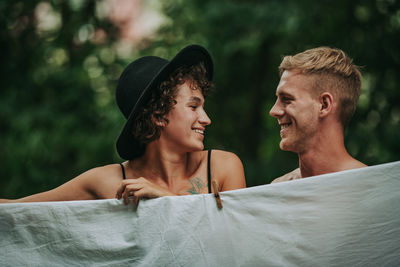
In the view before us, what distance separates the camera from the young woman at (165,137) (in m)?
2.34

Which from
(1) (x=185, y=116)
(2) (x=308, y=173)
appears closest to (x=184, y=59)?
(1) (x=185, y=116)

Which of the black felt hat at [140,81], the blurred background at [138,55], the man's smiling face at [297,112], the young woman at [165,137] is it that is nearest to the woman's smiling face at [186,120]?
the young woman at [165,137]

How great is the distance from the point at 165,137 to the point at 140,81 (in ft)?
1.12

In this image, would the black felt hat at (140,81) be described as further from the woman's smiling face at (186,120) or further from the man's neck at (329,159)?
the man's neck at (329,159)

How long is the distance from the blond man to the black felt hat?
577 millimetres

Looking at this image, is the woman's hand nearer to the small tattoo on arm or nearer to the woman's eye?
the small tattoo on arm

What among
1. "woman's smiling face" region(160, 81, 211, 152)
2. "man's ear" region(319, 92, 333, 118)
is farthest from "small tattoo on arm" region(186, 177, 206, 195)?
"man's ear" region(319, 92, 333, 118)

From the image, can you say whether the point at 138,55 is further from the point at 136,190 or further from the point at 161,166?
the point at 136,190

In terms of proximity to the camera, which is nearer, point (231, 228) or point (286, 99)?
point (231, 228)

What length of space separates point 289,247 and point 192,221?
1.32 ft

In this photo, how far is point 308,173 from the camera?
7.16 feet

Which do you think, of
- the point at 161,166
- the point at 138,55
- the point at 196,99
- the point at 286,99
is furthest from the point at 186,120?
the point at 138,55

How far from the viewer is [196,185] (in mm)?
2400

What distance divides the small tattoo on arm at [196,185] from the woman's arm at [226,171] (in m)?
0.07
